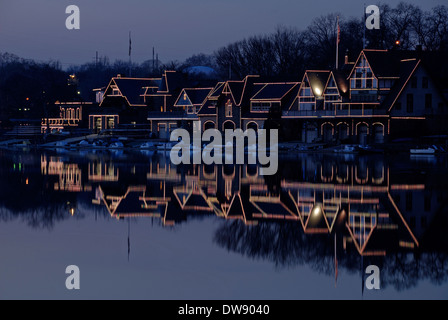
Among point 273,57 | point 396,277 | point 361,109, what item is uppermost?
point 273,57

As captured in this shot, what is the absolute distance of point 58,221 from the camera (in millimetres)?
26312

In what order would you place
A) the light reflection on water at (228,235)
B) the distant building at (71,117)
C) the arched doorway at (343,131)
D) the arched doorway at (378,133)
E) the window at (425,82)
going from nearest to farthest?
1. the light reflection on water at (228,235)
2. the arched doorway at (378,133)
3. the window at (425,82)
4. the arched doorway at (343,131)
5. the distant building at (71,117)

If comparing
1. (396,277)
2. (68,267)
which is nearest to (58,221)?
(68,267)

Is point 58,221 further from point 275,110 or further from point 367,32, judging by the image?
point 367,32

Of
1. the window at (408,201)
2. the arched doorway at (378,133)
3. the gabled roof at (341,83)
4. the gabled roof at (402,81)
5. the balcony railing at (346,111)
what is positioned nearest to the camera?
the window at (408,201)

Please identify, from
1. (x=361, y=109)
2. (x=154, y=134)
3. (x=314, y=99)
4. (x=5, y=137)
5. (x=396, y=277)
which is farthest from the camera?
(x=5, y=137)

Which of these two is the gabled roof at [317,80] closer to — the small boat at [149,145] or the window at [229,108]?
the window at [229,108]

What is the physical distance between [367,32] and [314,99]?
97.9 feet

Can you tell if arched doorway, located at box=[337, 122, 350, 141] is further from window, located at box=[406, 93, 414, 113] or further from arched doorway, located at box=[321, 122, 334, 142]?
window, located at box=[406, 93, 414, 113]

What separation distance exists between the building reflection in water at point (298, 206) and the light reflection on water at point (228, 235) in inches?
2.2

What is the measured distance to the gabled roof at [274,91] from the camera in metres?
82.3

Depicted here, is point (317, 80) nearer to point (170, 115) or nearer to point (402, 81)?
point (402, 81)

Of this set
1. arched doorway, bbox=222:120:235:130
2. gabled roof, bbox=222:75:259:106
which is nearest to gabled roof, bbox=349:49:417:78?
gabled roof, bbox=222:75:259:106

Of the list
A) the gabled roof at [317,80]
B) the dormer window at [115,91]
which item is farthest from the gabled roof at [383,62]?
the dormer window at [115,91]
